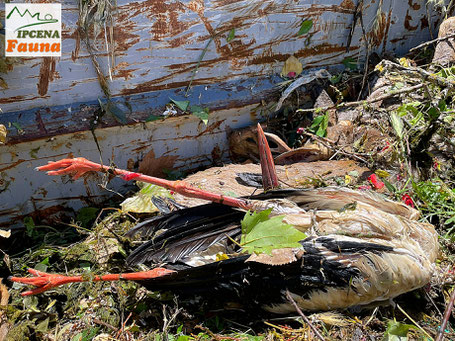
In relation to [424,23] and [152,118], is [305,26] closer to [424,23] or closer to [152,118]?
[424,23]

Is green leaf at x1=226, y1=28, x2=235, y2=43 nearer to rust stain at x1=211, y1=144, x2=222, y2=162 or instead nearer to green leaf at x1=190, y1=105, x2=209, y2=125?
green leaf at x1=190, y1=105, x2=209, y2=125

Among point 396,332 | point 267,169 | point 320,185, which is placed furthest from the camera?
point 320,185

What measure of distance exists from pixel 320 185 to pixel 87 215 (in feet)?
5.97

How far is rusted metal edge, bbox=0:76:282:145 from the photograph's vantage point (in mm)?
3064

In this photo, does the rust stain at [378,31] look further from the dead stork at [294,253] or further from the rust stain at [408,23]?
the dead stork at [294,253]

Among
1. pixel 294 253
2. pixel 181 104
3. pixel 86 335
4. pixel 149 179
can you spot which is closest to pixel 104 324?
pixel 86 335

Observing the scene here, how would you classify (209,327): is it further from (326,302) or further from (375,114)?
(375,114)

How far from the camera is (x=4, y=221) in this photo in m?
3.35

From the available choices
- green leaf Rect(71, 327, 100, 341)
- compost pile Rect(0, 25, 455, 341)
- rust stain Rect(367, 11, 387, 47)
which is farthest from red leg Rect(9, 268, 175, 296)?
rust stain Rect(367, 11, 387, 47)

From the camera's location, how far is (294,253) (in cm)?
228

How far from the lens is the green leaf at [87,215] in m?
3.45

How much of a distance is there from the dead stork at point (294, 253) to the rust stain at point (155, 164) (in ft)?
3.28

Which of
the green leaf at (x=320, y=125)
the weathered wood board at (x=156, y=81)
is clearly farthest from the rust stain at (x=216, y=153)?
the green leaf at (x=320, y=125)

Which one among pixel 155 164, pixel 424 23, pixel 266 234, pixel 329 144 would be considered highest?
pixel 424 23
